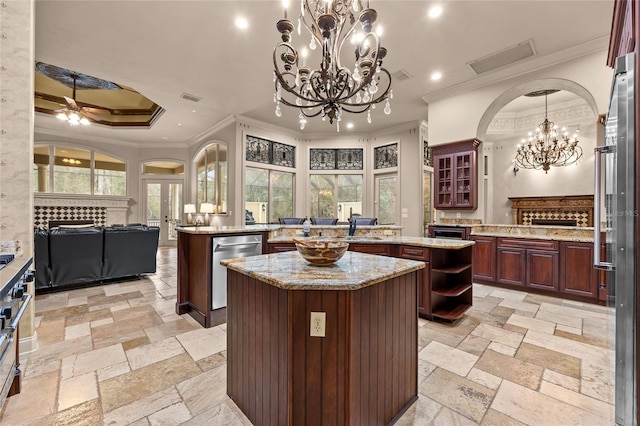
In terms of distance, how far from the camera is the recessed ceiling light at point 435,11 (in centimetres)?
311

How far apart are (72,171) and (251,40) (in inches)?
304

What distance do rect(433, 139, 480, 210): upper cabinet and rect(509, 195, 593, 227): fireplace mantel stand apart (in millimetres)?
3856

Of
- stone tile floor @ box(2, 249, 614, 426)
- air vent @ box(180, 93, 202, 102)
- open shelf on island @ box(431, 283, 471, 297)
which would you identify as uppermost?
air vent @ box(180, 93, 202, 102)

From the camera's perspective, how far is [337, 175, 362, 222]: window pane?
8.22 metres

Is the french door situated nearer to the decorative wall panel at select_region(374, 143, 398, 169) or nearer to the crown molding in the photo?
the decorative wall panel at select_region(374, 143, 398, 169)

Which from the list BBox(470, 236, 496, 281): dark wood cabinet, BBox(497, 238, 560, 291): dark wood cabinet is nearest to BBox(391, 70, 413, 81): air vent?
BBox(470, 236, 496, 281): dark wood cabinet

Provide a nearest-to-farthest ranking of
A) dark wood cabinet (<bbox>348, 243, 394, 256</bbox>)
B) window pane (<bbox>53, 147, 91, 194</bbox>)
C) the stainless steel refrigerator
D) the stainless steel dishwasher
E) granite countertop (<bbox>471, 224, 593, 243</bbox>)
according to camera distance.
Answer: the stainless steel refrigerator → the stainless steel dishwasher → dark wood cabinet (<bbox>348, 243, 394, 256</bbox>) → granite countertop (<bbox>471, 224, 593, 243</bbox>) → window pane (<bbox>53, 147, 91, 194</bbox>)

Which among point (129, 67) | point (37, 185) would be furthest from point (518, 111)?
point (37, 185)

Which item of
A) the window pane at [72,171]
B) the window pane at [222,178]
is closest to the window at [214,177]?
the window pane at [222,178]

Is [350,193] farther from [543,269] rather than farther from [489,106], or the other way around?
[543,269]

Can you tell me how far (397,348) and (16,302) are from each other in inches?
83.4

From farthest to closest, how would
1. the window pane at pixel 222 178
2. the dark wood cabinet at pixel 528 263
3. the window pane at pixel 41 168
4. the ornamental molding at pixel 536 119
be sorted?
the window pane at pixel 41 168 → the window pane at pixel 222 178 → the ornamental molding at pixel 536 119 → the dark wood cabinet at pixel 528 263

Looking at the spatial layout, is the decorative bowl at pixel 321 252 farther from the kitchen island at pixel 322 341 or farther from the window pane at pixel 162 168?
the window pane at pixel 162 168

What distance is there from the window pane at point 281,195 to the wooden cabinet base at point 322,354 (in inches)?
239
